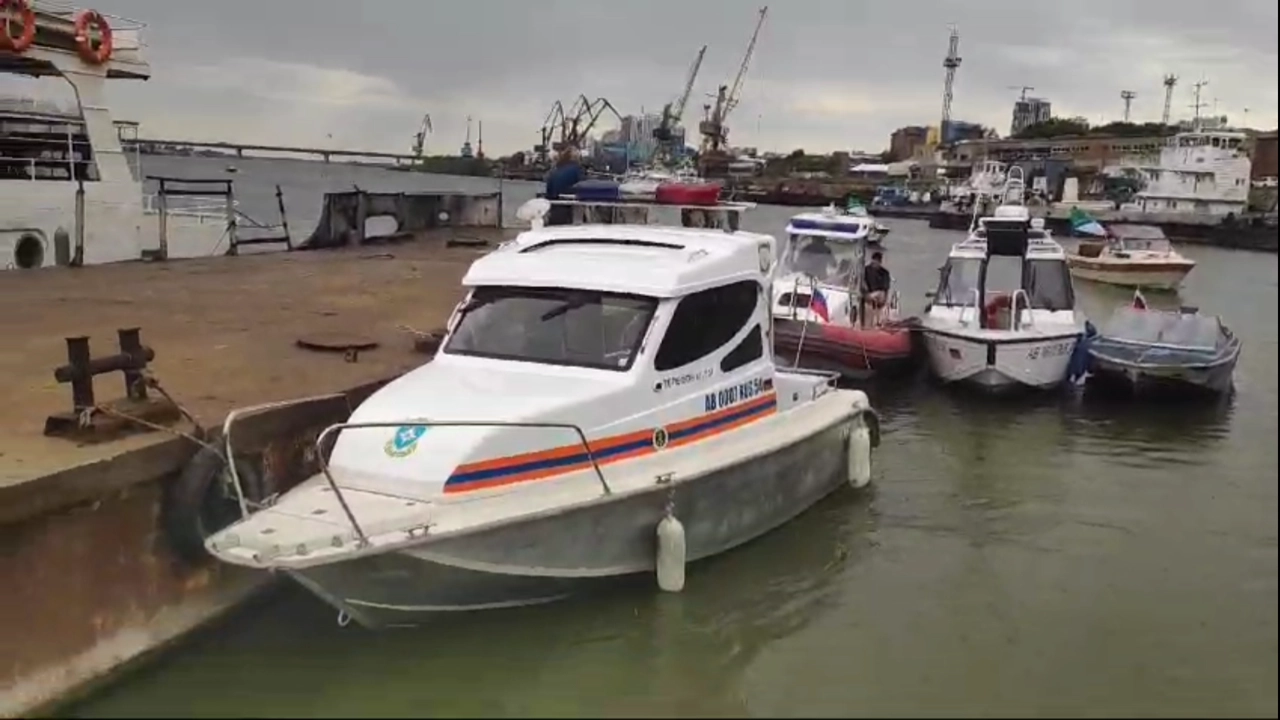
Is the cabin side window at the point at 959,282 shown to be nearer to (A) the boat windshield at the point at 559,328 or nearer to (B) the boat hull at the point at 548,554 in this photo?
(B) the boat hull at the point at 548,554

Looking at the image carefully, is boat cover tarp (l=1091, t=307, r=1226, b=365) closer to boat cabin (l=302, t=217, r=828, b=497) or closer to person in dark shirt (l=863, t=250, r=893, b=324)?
person in dark shirt (l=863, t=250, r=893, b=324)

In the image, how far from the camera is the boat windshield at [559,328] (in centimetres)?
875

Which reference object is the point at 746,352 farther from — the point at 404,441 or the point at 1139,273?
the point at 1139,273

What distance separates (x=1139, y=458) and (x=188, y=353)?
1095 centimetres

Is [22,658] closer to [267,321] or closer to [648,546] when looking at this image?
[648,546]

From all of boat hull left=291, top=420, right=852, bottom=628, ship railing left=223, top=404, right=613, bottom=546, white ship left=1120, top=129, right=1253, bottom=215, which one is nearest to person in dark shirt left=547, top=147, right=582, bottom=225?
boat hull left=291, top=420, right=852, bottom=628

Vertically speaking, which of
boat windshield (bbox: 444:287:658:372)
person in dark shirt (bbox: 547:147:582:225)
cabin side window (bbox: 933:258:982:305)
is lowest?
cabin side window (bbox: 933:258:982:305)

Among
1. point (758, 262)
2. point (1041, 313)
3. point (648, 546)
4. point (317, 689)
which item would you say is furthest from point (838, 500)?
point (1041, 313)

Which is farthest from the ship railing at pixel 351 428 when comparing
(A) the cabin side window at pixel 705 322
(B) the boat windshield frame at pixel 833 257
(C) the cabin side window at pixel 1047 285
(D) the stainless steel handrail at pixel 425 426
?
(C) the cabin side window at pixel 1047 285

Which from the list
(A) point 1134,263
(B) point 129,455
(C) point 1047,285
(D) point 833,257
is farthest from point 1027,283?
(A) point 1134,263

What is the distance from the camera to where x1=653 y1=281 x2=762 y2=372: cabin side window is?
8.93m

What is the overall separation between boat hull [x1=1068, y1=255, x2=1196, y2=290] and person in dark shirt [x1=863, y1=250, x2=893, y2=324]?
858 inches

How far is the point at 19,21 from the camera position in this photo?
21.1 meters

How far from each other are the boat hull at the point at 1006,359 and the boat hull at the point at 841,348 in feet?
2.93
